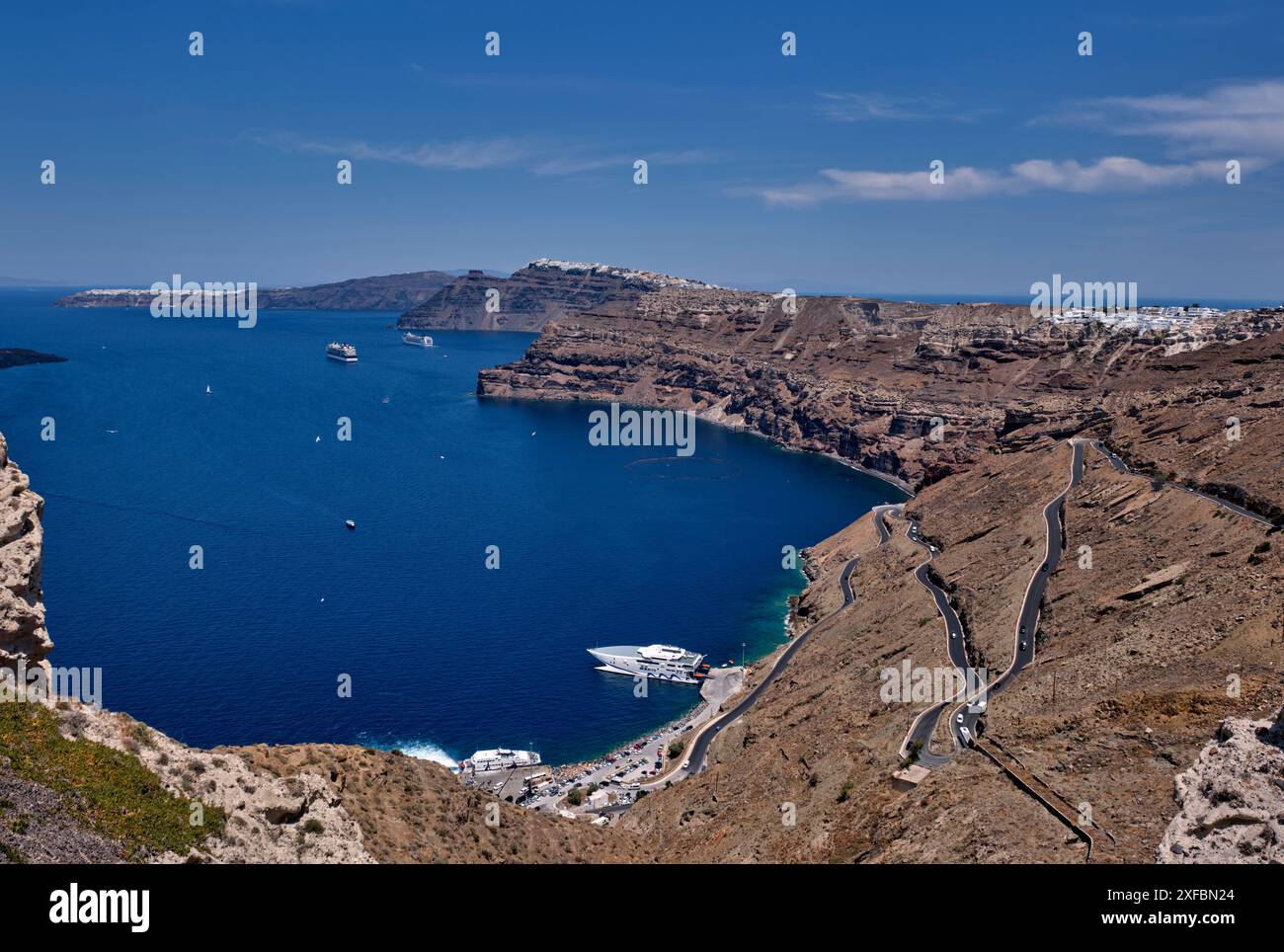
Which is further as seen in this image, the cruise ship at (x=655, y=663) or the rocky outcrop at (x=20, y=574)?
the cruise ship at (x=655, y=663)

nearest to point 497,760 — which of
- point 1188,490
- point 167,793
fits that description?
point 167,793

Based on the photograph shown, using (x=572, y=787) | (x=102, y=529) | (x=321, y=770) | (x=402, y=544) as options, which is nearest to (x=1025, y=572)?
(x=572, y=787)

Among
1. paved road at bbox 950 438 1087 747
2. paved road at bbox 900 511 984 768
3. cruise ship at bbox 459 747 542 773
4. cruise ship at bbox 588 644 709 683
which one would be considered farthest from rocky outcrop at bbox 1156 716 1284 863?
cruise ship at bbox 588 644 709 683

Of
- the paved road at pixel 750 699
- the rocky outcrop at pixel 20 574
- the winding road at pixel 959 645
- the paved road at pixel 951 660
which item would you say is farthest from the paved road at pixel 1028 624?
the rocky outcrop at pixel 20 574

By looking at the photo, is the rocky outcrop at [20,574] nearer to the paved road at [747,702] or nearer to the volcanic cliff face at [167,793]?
the volcanic cliff face at [167,793]

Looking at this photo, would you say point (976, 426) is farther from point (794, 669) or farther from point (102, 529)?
point (102, 529)

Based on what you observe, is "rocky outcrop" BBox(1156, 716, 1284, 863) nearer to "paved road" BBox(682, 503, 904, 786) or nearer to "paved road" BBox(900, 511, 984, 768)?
"paved road" BBox(900, 511, 984, 768)
